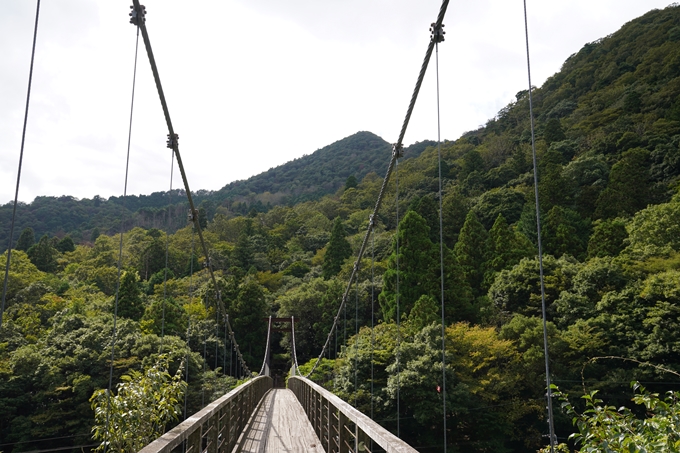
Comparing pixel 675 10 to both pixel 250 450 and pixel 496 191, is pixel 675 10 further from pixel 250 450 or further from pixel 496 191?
pixel 250 450

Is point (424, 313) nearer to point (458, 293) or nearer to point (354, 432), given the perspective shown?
point (458, 293)

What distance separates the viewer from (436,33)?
4.29 metres

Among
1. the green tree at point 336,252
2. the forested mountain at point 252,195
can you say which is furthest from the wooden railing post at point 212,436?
the green tree at point 336,252

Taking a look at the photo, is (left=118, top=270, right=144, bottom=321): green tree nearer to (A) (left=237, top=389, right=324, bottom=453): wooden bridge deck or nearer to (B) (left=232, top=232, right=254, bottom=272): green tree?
(B) (left=232, top=232, right=254, bottom=272): green tree

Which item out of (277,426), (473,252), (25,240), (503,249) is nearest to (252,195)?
(25,240)

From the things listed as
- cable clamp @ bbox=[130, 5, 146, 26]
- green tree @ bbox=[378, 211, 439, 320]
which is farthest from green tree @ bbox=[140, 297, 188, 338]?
cable clamp @ bbox=[130, 5, 146, 26]

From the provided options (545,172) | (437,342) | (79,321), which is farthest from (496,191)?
(79,321)

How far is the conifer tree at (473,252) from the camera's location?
23.7 m

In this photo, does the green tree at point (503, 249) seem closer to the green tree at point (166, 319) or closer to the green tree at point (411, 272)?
the green tree at point (411, 272)

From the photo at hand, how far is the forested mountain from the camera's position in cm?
3831

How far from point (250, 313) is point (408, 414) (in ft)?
52.6

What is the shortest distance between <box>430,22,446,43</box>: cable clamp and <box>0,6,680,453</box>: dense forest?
7.57 ft

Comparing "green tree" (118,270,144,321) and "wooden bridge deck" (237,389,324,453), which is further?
"green tree" (118,270,144,321)

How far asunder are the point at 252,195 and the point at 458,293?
191 feet
